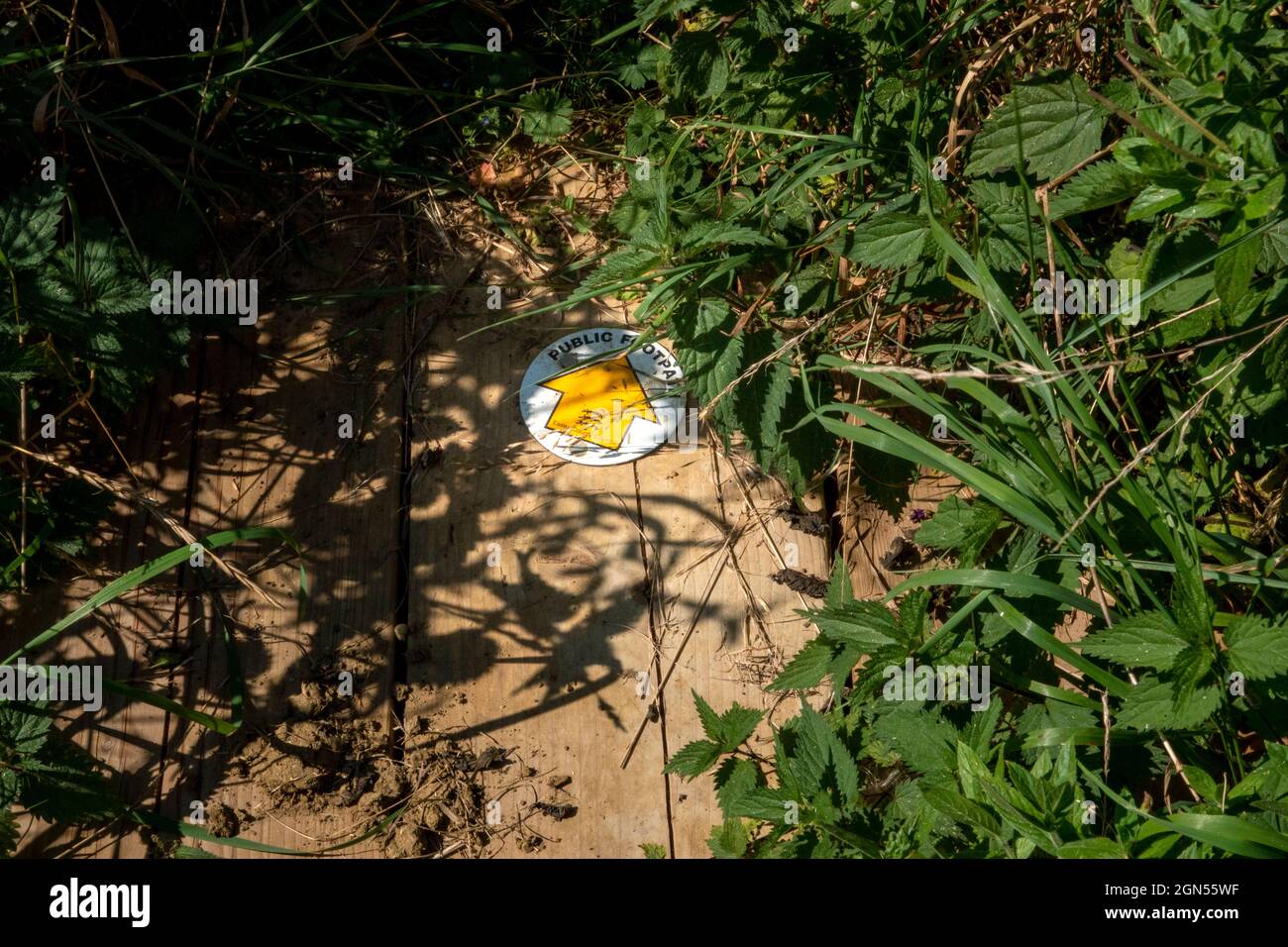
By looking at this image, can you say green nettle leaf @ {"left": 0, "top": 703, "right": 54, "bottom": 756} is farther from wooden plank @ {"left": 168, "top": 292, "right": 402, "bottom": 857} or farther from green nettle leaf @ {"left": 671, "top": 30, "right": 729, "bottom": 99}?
green nettle leaf @ {"left": 671, "top": 30, "right": 729, "bottom": 99}

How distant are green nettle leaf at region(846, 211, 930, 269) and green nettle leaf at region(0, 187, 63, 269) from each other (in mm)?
1871

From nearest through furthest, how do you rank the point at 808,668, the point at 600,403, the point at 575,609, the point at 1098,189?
the point at 1098,189 < the point at 808,668 < the point at 575,609 < the point at 600,403

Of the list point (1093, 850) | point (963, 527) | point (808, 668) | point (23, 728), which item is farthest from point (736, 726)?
point (23, 728)

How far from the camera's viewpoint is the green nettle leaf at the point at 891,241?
7.66 ft

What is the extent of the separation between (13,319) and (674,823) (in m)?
1.91

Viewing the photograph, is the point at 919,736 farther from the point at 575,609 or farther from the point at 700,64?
the point at 700,64

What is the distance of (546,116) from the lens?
3.23m

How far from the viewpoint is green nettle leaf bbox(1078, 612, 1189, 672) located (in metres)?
1.89

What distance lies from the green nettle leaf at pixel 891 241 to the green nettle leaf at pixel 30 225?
6.14 feet

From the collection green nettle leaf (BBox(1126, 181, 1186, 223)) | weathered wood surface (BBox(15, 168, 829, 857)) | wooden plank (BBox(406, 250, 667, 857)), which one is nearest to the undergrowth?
green nettle leaf (BBox(1126, 181, 1186, 223))

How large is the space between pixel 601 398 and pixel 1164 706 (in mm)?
1578

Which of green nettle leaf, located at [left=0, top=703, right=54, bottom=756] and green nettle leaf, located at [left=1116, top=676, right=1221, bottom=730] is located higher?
green nettle leaf, located at [left=0, top=703, right=54, bottom=756]

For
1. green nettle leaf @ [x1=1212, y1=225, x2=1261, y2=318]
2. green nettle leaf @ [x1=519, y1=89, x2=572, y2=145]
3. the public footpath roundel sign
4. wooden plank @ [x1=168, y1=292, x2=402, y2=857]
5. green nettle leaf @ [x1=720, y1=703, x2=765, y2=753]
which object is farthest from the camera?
green nettle leaf @ [x1=519, y1=89, x2=572, y2=145]

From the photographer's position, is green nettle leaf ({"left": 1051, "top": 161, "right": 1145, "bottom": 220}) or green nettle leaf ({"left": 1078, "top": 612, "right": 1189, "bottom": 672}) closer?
green nettle leaf ({"left": 1078, "top": 612, "right": 1189, "bottom": 672})
